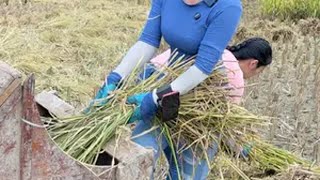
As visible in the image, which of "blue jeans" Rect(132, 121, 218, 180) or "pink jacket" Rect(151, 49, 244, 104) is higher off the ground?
"pink jacket" Rect(151, 49, 244, 104)

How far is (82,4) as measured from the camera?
7.22 m

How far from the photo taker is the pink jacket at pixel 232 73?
291 centimetres

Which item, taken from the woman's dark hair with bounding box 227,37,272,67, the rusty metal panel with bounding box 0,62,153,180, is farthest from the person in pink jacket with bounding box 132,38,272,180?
the rusty metal panel with bounding box 0,62,153,180

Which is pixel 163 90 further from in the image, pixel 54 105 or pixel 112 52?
pixel 112 52

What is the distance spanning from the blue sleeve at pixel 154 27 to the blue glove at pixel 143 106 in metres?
0.30

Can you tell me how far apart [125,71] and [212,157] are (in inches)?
19.0

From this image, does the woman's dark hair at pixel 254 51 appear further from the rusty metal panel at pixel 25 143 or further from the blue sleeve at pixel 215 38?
the rusty metal panel at pixel 25 143

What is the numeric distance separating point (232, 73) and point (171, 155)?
0.41m

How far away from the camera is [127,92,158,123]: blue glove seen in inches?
107

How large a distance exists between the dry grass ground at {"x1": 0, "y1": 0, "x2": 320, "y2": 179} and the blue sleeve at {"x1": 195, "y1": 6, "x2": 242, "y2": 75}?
4.47ft

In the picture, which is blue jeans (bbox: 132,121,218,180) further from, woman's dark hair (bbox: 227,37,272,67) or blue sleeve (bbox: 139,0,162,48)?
woman's dark hair (bbox: 227,37,272,67)

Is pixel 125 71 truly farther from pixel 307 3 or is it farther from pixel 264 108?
pixel 307 3

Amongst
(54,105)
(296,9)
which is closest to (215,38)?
(54,105)

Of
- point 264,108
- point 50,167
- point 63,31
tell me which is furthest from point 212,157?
point 63,31
